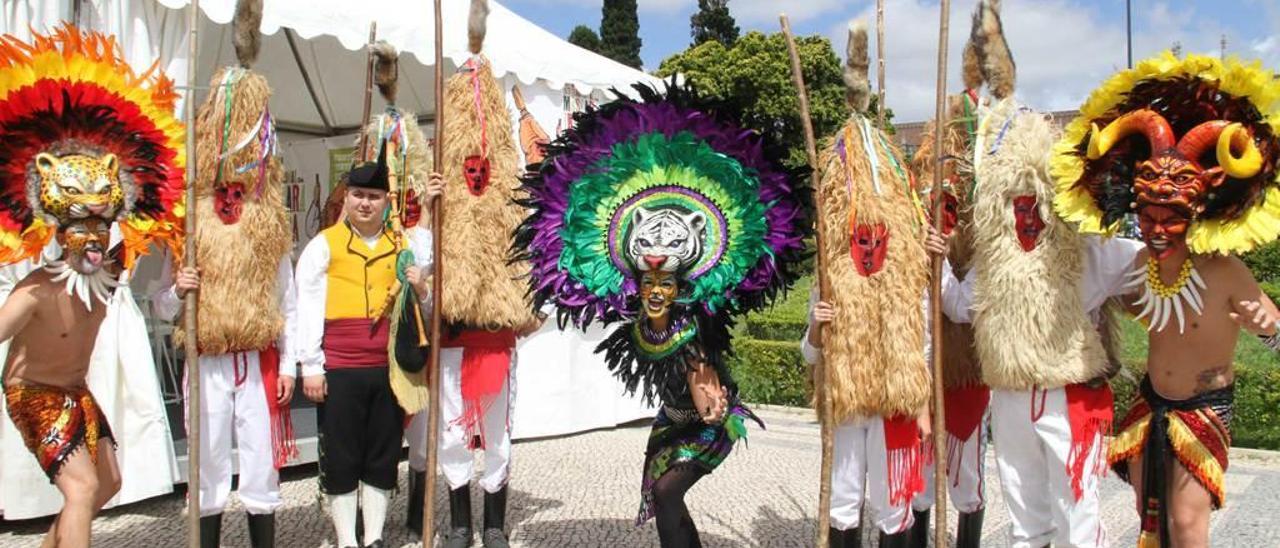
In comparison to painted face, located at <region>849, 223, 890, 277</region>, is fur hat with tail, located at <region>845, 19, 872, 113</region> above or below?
above

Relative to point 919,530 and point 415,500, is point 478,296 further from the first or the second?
point 919,530

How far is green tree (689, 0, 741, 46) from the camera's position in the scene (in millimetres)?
30906

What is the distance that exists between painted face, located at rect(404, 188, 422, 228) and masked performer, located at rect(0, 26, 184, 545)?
1731 mm

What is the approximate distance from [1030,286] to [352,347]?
286 centimetres

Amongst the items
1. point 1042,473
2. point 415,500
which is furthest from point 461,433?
point 1042,473

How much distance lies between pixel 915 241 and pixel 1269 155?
118 centimetres

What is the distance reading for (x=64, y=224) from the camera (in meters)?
3.57

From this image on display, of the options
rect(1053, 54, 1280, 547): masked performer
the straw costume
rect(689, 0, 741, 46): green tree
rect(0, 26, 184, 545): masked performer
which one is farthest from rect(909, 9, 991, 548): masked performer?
rect(689, 0, 741, 46): green tree

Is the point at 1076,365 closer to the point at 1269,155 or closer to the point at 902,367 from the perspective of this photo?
the point at 902,367

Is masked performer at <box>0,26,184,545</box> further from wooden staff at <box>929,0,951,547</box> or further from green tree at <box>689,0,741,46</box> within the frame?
green tree at <box>689,0,741,46</box>

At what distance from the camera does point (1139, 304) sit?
11.8ft

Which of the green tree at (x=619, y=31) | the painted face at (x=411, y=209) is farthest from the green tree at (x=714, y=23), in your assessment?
the painted face at (x=411, y=209)

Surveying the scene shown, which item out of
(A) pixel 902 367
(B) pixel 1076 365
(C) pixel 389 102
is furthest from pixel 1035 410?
(C) pixel 389 102

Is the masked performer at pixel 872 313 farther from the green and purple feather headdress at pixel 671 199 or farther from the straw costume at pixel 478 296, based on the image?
the straw costume at pixel 478 296
